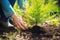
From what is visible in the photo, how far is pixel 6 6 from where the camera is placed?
2.31 m

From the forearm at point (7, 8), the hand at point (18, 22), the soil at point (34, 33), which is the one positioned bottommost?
the soil at point (34, 33)

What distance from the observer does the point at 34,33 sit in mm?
2209

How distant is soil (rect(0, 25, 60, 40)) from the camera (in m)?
2.04

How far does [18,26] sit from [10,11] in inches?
6.4

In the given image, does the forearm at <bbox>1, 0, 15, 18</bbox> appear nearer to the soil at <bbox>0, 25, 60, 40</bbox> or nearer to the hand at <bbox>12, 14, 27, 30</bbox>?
the hand at <bbox>12, 14, 27, 30</bbox>

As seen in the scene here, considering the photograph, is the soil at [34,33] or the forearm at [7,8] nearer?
the soil at [34,33]

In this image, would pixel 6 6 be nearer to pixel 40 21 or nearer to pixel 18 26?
pixel 18 26

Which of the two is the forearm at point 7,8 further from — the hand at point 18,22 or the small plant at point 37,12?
the small plant at point 37,12

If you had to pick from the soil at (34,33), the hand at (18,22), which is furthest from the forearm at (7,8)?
the soil at (34,33)

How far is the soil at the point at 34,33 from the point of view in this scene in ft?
6.70

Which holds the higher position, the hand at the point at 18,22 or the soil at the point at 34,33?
the hand at the point at 18,22

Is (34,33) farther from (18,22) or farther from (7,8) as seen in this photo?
(7,8)

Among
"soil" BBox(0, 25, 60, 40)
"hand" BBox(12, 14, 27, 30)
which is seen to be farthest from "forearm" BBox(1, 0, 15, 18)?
"soil" BBox(0, 25, 60, 40)

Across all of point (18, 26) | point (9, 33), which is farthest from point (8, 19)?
point (9, 33)
